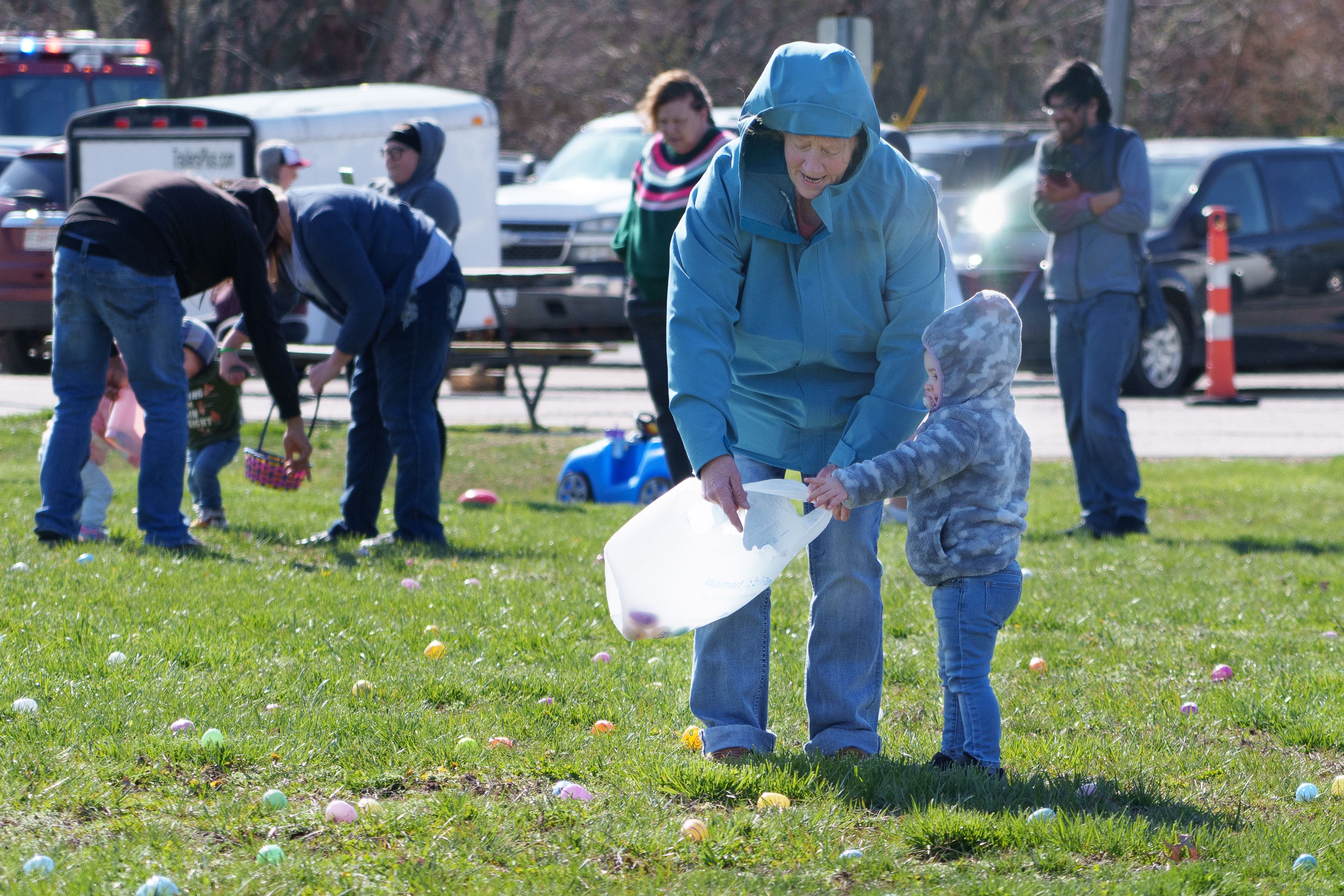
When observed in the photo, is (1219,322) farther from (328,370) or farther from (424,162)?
(328,370)

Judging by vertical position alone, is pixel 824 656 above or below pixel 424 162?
below

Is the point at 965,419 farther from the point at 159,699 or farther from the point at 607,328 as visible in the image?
the point at 607,328

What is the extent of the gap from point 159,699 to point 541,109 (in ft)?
90.5

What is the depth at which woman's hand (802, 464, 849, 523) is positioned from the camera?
3354mm

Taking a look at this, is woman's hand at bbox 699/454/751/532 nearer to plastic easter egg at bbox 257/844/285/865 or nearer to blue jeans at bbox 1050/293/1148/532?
plastic easter egg at bbox 257/844/285/865

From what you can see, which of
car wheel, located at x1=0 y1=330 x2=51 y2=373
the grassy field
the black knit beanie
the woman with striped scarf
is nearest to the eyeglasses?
A: the woman with striped scarf

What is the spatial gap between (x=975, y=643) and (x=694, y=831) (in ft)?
2.71

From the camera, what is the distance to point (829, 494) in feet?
11.0

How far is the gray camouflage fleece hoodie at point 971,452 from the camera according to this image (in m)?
3.49

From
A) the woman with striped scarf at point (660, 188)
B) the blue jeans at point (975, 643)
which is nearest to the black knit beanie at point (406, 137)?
the woman with striped scarf at point (660, 188)

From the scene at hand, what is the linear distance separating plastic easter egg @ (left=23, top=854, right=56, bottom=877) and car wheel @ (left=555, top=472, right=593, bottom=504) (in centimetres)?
601

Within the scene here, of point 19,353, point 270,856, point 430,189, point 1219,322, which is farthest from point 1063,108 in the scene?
point 19,353

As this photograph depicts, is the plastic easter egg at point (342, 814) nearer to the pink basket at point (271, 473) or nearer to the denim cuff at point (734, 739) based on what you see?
the denim cuff at point (734, 739)

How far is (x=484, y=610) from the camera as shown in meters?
5.34
